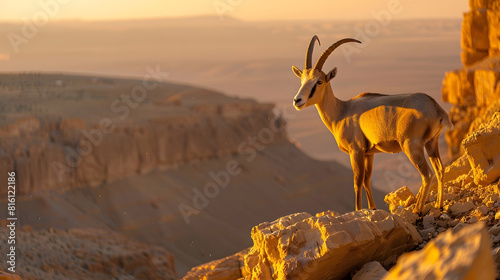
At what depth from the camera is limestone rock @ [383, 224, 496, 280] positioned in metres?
3.90

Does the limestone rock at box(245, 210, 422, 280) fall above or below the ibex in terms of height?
below

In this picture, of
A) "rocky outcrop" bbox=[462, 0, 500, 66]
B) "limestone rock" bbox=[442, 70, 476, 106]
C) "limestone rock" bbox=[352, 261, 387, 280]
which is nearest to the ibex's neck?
"limestone rock" bbox=[352, 261, 387, 280]

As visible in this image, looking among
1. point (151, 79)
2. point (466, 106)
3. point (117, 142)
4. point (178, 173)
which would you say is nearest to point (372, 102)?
point (466, 106)

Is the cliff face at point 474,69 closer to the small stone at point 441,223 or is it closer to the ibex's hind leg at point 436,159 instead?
the ibex's hind leg at point 436,159

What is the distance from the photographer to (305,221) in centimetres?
891

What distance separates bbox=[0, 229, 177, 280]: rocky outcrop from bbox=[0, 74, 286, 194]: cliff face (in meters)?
15.8

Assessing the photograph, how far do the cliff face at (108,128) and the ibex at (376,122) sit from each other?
40357mm

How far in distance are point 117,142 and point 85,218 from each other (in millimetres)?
9165

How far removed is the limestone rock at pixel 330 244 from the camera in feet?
26.6

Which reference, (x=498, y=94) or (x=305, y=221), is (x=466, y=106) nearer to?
(x=498, y=94)

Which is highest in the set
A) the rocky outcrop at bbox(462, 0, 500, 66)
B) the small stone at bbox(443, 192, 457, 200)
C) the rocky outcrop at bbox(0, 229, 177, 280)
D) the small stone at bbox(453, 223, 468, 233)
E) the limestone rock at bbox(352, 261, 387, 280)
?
the rocky outcrop at bbox(462, 0, 500, 66)

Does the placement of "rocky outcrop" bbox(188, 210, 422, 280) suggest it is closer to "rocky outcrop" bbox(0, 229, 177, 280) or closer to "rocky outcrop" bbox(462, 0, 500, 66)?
"rocky outcrop" bbox(0, 229, 177, 280)

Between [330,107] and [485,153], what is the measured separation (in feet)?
8.72

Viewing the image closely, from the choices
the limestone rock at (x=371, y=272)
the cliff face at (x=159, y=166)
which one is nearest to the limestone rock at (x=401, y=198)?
the limestone rock at (x=371, y=272)
